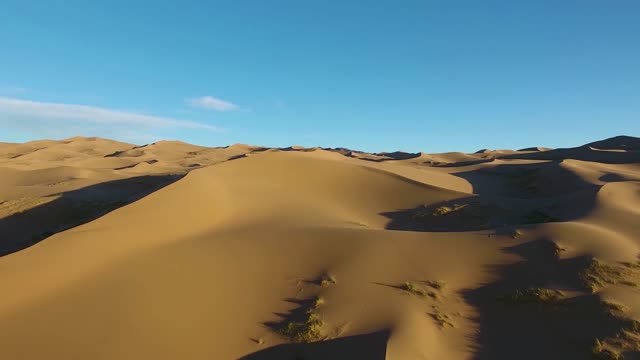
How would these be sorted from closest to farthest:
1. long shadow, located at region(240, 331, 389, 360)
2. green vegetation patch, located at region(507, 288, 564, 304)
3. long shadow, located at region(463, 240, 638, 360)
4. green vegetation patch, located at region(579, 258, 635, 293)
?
long shadow, located at region(240, 331, 389, 360) < long shadow, located at region(463, 240, 638, 360) < green vegetation patch, located at region(507, 288, 564, 304) < green vegetation patch, located at region(579, 258, 635, 293)

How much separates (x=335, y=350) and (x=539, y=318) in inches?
102

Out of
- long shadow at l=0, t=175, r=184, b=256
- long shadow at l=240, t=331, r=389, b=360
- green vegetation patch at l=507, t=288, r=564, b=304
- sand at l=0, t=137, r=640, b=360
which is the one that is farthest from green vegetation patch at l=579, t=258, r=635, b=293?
long shadow at l=0, t=175, r=184, b=256

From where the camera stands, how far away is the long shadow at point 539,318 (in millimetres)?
4719

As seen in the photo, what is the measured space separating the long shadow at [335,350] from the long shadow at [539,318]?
1126mm

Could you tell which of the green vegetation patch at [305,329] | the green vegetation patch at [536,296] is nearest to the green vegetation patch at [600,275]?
the green vegetation patch at [536,296]

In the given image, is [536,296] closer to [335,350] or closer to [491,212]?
[335,350]

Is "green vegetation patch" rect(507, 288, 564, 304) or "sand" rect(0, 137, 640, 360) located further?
"green vegetation patch" rect(507, 288, 564, 304)

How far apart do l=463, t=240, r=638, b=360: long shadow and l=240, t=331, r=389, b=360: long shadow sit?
44.3 inches

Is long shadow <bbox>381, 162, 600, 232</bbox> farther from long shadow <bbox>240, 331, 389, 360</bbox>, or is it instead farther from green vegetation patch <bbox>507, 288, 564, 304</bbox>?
long shadow <bbox>240, 331, 389, 360</bbox>

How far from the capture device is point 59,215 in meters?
12.3

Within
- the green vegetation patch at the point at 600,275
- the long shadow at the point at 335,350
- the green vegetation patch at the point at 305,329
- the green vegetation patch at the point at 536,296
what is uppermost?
the green vegetation patch at the point at 600,275

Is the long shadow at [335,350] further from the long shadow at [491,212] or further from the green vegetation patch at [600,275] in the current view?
the long shadow at [491,212]

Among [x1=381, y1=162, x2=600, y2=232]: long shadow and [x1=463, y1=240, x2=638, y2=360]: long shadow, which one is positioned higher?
[x1=381, y1=162, x2=600, y2=232]: long shadow

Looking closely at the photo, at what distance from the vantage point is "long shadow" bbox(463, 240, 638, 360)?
4.72m
